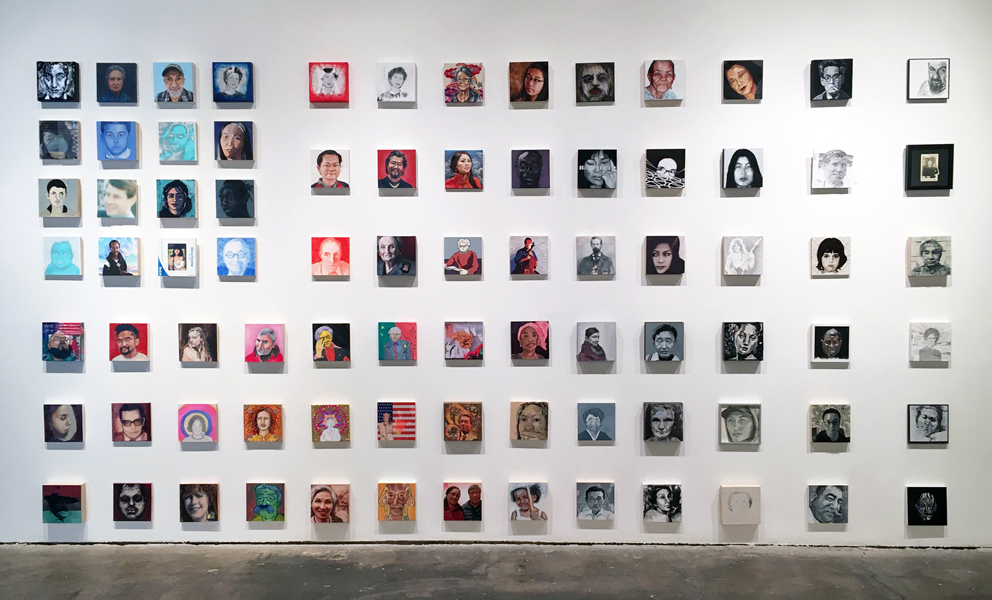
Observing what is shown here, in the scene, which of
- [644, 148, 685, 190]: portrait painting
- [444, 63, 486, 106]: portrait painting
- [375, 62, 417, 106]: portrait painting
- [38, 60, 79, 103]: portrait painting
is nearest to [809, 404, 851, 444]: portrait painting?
[644, 148, 685, 190]: portrait painting

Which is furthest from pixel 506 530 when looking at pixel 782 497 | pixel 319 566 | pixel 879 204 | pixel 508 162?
pixel 879 204

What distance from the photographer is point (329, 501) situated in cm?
296

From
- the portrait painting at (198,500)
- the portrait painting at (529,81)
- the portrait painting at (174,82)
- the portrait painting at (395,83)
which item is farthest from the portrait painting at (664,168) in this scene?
the portrait painting at (198,500)

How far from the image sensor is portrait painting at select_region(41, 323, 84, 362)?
2920 mm

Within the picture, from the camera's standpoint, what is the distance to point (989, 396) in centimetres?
290

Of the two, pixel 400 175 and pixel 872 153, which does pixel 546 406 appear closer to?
pixel 400 175

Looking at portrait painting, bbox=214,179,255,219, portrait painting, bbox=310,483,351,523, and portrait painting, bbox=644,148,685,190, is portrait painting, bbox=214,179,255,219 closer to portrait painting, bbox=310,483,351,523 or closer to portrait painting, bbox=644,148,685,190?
portrait painting, bbox=310,483,351,523

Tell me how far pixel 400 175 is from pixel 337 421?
126 cm

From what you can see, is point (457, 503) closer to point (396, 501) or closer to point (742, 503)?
point (396, 501)

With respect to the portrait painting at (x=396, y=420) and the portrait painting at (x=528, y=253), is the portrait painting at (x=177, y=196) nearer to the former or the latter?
the portrait painting at (x=396, y=420)

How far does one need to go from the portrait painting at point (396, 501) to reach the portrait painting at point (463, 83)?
1.92 m

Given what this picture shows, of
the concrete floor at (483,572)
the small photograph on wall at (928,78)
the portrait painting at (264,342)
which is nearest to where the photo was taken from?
Result: the concrete floor at (483,572)

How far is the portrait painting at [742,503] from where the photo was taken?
2.92m

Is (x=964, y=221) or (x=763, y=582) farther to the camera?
(x=964, y=221)
